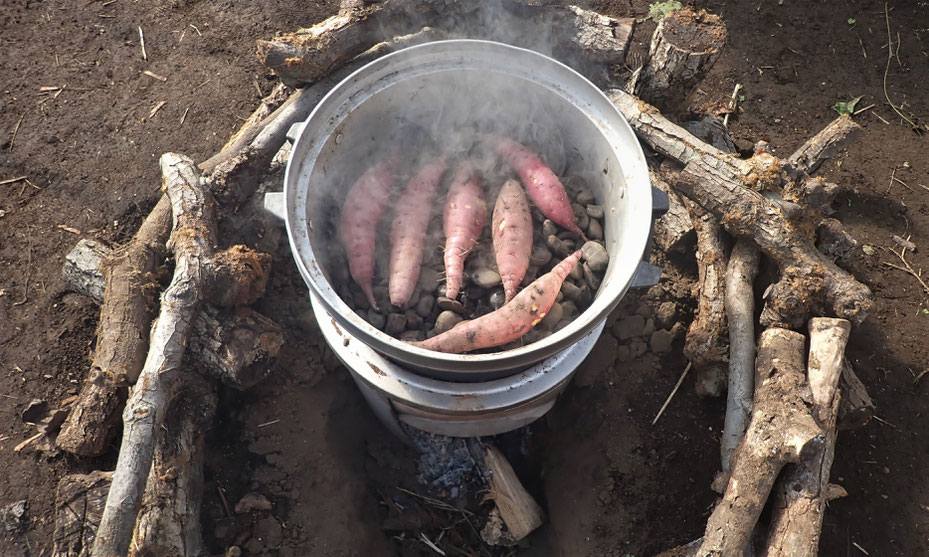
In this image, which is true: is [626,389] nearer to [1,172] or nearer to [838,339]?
[838,339]

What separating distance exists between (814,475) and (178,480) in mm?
2606

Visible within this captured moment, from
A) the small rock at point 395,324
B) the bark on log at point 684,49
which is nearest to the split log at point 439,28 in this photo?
the bark on log at point 684,49

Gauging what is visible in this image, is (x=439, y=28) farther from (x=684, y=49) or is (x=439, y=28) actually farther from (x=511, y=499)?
(x=511, y=499)

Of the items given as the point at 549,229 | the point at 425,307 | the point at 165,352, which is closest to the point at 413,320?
the point at 425,307

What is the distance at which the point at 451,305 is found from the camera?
7.75ft

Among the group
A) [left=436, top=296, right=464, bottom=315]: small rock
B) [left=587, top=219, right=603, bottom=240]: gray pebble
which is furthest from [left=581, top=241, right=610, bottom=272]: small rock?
[left=436, top=296, right=464, bottom=315]: small rock

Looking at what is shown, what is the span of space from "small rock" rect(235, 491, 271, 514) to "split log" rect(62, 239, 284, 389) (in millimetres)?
535

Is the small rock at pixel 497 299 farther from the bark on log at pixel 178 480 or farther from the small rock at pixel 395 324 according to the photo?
the bark on log at pixel 178 480

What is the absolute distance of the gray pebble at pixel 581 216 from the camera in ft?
8.44

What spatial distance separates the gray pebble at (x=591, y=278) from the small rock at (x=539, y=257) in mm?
170

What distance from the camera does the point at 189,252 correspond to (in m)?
2.73

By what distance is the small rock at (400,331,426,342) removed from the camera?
91.1 inches

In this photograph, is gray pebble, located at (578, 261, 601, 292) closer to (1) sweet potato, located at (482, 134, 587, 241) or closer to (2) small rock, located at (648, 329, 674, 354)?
(1) sweet potato, located at (482, 134, 587, 241)

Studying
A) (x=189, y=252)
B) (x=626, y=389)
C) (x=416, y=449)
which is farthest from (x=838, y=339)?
(x=189, y=252)
